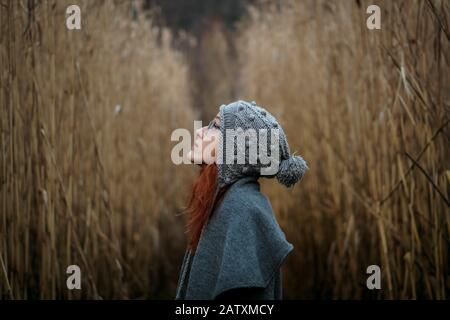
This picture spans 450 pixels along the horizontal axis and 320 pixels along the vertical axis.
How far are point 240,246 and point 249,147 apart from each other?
8.3 inches

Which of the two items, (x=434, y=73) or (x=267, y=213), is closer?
(x=267, y=213)

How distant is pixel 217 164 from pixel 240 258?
8.3 inches

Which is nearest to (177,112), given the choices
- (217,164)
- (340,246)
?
(340,246)

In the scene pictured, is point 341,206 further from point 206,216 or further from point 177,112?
point 177,112

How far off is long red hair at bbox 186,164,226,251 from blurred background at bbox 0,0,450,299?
0.53 metres

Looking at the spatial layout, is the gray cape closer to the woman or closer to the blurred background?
the woman

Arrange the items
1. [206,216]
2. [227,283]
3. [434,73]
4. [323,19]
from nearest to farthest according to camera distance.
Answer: [227,283]
[206,216]
[434,73]
[323,19]

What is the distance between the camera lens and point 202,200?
1088 mm

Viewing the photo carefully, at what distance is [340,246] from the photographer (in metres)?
1.98

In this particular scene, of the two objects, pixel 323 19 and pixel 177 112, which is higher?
pixel 323 19

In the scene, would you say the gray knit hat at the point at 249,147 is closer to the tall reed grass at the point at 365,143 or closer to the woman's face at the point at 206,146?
A: the woman's face at the point at 206,146

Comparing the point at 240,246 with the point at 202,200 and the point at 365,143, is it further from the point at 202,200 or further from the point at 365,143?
the point at 365,143

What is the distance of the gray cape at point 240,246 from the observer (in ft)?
3.30

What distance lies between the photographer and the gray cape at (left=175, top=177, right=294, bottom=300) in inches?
39.6
